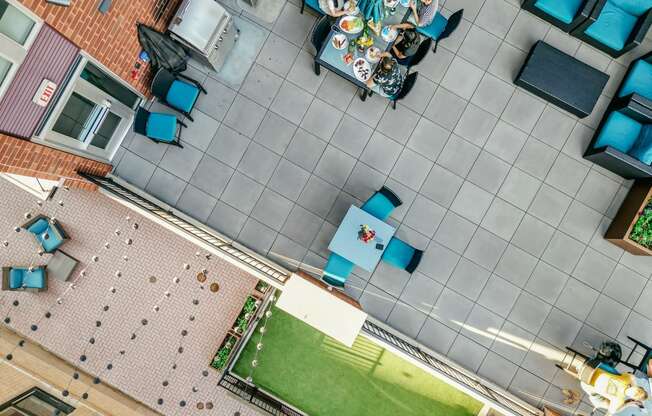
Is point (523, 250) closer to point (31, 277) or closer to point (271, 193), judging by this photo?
point (271, 193)

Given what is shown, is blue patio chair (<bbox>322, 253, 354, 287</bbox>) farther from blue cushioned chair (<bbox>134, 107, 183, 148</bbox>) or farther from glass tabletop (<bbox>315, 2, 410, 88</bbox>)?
blue cushioned chair (<bbox>134, 107, 183, 148</bbox>)

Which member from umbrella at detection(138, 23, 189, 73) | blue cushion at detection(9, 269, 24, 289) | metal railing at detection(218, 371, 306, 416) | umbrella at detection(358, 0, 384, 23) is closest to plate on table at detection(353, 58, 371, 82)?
umbrella at detection(358, 0, 384, 23)

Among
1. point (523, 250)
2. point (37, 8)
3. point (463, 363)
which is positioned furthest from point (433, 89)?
point (37, 8)

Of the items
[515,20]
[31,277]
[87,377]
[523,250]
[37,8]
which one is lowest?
[87,377]

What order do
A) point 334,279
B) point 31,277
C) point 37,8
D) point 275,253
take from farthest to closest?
point 31,277
point 275,253
point 334,279
point 37,8

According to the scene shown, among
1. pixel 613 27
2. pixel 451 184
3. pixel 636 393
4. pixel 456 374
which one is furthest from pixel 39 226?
pixel 613 27

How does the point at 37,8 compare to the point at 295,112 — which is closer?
the point at 37,8

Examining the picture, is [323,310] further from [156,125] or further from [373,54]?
[156,125]
